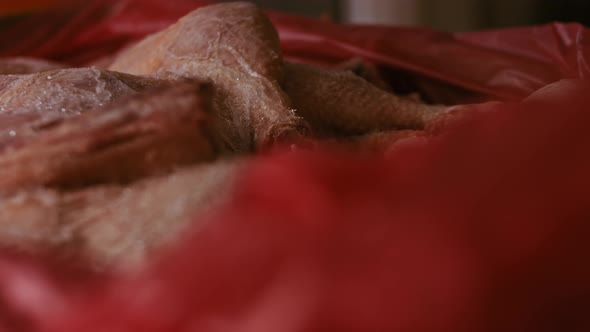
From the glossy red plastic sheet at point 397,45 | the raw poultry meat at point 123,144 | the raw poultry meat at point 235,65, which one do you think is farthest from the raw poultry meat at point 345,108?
the raw poultry meat at point 123,144

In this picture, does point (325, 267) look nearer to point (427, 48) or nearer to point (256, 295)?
point (256, 295)

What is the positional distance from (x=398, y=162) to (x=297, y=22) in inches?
45.6

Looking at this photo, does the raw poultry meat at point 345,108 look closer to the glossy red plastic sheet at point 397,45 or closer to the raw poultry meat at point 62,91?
the glossy red plastic sheet at point 397,45

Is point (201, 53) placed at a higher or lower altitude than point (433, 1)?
higher

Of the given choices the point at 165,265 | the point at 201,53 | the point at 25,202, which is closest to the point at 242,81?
the point at 201,53

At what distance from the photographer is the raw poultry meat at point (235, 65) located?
32.8 inches

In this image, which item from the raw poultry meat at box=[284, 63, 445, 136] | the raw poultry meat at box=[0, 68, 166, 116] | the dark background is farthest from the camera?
the dark background

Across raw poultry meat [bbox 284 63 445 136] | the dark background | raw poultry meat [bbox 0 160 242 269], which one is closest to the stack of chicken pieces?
raw poultry meat [bbox 0 160 242 269]

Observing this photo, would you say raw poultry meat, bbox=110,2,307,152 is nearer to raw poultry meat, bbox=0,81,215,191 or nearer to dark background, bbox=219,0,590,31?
raw poultry meat, bbox=0,81,215,191

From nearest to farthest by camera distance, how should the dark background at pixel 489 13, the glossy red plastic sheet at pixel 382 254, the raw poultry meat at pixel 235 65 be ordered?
1. the glossy red plastic sheet at pixel 382 254
2. the raw poultry meat at pixel 235 65
3. the dark background at pixel 489 13

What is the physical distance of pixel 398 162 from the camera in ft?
1.34

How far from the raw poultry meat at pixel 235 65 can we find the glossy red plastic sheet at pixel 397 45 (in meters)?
0.43

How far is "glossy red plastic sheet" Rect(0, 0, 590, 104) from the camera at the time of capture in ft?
4.25

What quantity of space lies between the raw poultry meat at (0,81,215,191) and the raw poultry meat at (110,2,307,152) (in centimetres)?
28
